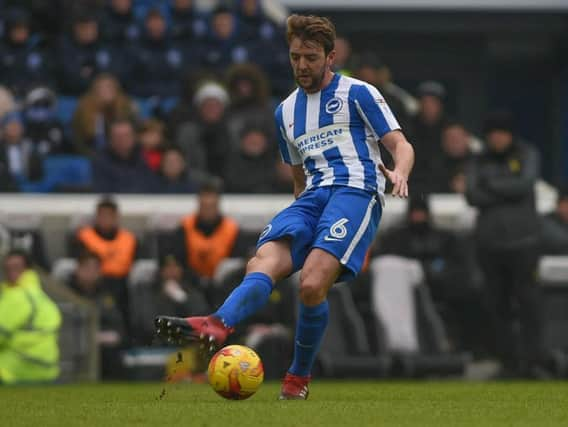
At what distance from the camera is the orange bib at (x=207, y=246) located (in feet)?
52.9

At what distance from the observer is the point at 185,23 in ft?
66.9

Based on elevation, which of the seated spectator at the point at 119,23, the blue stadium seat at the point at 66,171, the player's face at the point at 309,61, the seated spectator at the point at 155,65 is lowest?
the blue stadium seat at the point at 66,171

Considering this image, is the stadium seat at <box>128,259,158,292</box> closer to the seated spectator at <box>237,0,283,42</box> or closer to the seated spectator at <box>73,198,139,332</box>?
the seated spectator at <box>73,198,139,332</box>

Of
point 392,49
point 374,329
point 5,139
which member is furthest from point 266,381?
point 392,49

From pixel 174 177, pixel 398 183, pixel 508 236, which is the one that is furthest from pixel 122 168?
pixel 398 183

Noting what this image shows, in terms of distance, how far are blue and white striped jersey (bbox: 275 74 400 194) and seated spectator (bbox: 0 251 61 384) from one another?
5.62 m

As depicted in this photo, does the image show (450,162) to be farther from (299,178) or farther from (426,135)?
(299,178)

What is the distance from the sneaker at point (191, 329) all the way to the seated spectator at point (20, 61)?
10894 mm

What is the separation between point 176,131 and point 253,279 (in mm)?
9482

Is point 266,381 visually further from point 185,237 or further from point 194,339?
point 194,339

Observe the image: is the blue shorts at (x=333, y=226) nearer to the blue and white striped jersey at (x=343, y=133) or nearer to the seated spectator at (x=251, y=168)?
the blue and white striped jersey at (x=343, y=133)

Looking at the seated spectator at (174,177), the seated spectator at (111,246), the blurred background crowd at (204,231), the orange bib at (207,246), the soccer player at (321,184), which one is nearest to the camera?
the soccer player at (321,184)

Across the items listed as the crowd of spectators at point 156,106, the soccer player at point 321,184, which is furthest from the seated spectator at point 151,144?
the soccer player at point 321,184

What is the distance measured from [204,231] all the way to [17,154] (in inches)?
98.9
